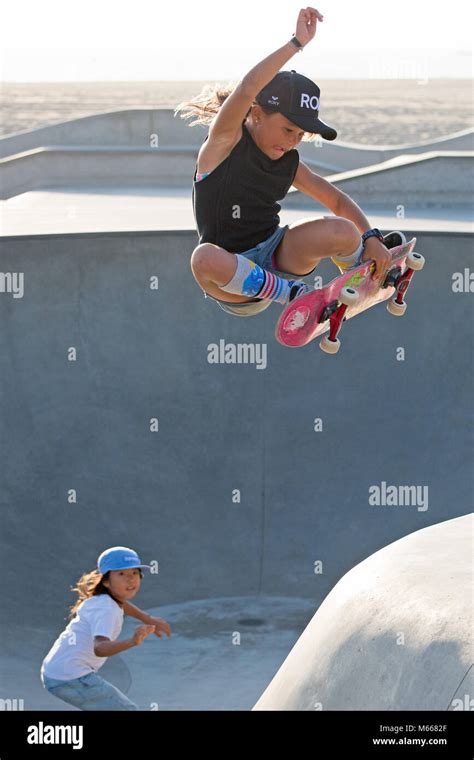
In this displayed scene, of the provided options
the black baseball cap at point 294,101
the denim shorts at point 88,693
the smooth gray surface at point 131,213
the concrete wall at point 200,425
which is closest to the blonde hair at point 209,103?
the black baseball cap at point 294,101

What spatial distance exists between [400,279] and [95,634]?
2528 millimetres

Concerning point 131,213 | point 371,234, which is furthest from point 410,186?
point 371,234

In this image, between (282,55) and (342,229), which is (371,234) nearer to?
(342,229)

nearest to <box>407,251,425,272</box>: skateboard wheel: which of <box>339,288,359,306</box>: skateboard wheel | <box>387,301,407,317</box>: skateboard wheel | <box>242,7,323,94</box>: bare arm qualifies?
<box>387,301,407,317</box>: skateboard wheel

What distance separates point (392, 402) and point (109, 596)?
621 cm

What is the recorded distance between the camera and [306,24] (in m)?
4.77

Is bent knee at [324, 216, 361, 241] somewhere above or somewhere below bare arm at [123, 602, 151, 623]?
above

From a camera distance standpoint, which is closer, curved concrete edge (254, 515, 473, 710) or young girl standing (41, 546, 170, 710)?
curved concrete edge (254, 515, 473, 710)

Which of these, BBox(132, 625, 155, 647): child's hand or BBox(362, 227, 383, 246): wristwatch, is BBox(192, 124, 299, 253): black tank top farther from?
BBox(132, 625, 155, 647): child's hand

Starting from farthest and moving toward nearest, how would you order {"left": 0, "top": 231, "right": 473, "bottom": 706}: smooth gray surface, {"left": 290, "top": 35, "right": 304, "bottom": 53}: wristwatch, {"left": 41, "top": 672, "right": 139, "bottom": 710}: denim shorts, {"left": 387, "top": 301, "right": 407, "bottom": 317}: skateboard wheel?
1. {"left": 0, "top": 231, "right": 473, "bottom": 706}: smooth gray surface
2. {"left": 41, "top": 672, "right": 139, "bottom": 710}: denim shorts
3. {"left": 387, "top": 301, "right": 407, "bottom": 317}: skateboard wheel
4. {"left": 290, "top": 35, "right": 304, "bottom": 53}: wristwatch

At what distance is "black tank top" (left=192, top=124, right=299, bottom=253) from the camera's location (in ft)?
17.1

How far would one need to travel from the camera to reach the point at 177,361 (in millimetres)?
12383

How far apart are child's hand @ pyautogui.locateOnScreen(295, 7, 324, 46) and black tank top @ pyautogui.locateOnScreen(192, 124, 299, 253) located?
59 centimetres
